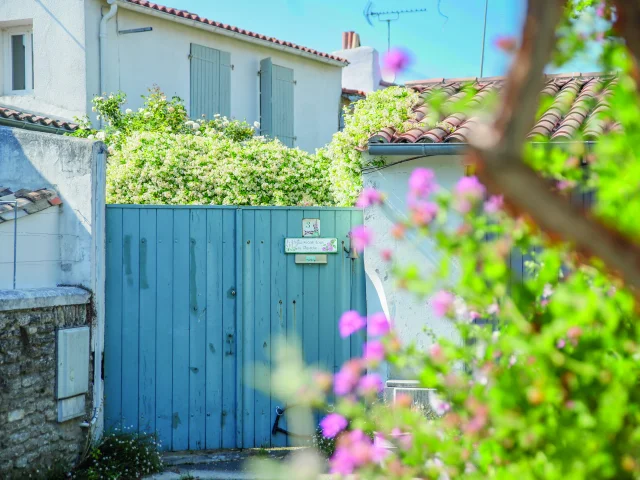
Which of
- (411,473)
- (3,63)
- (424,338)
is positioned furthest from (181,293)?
(3,63)

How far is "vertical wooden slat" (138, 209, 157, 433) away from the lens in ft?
22.4

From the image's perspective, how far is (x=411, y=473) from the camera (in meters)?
2.35

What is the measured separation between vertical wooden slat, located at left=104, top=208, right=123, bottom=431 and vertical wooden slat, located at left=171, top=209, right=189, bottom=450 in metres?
0.45

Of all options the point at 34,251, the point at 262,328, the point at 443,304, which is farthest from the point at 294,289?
the point at 443,304

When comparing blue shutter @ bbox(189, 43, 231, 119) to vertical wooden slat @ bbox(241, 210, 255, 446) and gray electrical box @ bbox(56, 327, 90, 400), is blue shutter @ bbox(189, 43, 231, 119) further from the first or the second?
gray electrical box @ bbox(56, 327, 90, 400)

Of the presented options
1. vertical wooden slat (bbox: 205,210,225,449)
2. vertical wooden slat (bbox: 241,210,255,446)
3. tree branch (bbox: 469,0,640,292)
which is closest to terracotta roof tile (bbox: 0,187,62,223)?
vertical wooden slat (bbox: 205,210,225,449)

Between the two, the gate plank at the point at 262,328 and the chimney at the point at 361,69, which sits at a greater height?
the chimney at the point at 361,69

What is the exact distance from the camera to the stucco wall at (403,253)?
21.4ft

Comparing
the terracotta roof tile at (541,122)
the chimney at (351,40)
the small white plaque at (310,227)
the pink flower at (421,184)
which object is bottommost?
the small white plaque at (310,227)

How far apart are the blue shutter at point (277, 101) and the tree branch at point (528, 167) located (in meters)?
14.3

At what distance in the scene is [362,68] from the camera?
1989cm

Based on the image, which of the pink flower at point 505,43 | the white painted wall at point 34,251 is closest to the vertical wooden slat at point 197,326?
the white painted wall at point 34,251

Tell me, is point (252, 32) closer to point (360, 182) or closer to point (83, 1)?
point (83, 1)

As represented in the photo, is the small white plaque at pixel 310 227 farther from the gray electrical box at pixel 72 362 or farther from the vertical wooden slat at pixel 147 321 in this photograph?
the gray electrical box at pixel 72 362
